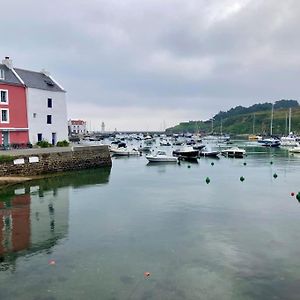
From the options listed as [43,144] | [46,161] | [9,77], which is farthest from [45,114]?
[46,161]

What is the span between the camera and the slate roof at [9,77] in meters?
47.9

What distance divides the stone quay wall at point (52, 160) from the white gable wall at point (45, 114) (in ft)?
21.4

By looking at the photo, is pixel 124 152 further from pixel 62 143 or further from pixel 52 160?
pixel 52 160

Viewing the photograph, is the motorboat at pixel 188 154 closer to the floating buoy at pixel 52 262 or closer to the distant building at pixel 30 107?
the distant building at pixel 30 107

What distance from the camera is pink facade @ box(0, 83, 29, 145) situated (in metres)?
47.0

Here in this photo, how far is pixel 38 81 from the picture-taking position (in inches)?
2126

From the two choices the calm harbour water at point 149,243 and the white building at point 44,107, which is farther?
the white building at point 44,107

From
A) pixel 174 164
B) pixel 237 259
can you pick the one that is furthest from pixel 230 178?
pixel 237 259

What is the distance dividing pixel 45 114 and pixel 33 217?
3172 cm

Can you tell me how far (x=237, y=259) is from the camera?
16.3m

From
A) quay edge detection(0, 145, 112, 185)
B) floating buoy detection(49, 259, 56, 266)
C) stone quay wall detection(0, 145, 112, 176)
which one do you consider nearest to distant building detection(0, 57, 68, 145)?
stone quay wall detection(0, 145, 112, 176)

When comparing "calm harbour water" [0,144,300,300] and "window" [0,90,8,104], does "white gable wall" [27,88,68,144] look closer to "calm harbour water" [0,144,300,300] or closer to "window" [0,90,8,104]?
"window" [0,90,8,104]

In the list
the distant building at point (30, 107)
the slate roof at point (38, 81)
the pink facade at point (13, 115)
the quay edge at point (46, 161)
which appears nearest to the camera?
the quay edge at point (46, 161)

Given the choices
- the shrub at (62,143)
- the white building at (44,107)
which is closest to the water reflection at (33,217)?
the shrub at (62,143)
